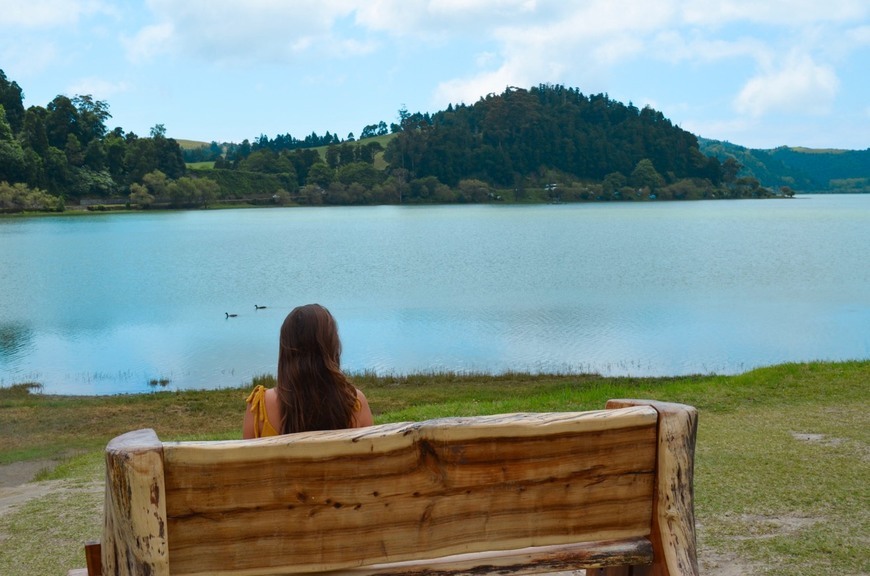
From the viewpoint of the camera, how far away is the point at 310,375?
3369 millimetres

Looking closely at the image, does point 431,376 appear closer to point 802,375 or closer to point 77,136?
point 802,375

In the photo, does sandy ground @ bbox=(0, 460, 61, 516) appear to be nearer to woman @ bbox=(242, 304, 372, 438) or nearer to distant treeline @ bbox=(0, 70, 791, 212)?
woman @ bbox=(242, 304, 372, 438)

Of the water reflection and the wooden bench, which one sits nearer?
the wooden bench

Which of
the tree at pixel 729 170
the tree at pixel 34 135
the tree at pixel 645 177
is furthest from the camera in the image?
the tree at pixel 729 170

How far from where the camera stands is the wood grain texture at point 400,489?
2396 mm

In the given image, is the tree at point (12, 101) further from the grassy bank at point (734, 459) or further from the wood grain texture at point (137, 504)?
the wood grain texture at point (137, 504)

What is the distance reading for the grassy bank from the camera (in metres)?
5.33

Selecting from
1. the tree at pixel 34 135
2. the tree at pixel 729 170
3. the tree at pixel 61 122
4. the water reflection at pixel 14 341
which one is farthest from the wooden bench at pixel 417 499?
the tree at pixel 729 170

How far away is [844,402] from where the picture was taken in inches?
405

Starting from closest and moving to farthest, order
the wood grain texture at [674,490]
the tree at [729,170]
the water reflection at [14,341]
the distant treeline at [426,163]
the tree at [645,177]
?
the wood grain texture at [674,490]
the water reflection at [14,341]
the distant treeline at [426,163]
the tree at [645,177]
the tree at [729,170]

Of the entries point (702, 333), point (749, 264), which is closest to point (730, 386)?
point (702, 333)

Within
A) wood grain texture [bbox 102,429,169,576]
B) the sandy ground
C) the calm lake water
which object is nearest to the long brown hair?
wood grain texture [bbox 102,429,169,576]

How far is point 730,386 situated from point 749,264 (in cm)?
4224

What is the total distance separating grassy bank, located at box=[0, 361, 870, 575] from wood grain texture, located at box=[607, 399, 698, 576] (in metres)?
2.31
